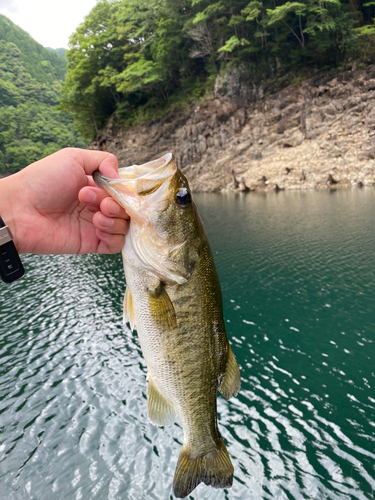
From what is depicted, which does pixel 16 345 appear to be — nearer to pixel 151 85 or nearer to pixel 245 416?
pixel 245 416

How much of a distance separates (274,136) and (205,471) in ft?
148

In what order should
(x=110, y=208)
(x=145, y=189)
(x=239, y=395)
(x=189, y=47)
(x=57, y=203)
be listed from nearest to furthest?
(x=145, y=189), (x=110, y=208), (x=57, y=203), (x=239, y=395), (x=189, y=47)

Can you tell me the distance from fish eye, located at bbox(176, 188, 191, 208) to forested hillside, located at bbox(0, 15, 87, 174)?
69661 mm

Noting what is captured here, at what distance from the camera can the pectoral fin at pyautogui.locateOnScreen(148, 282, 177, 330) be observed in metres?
2.50

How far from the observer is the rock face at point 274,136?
3859cm

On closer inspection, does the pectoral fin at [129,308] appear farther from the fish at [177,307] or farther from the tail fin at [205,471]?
the tail fin at [205,471]

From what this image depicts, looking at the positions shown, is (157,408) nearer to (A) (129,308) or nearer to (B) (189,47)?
(A) (129,308)

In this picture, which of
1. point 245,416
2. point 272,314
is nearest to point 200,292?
point 245,416

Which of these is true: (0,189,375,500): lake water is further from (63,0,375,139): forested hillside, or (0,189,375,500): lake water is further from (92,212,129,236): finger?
(63,0,375,139): forested hillside

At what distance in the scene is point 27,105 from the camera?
311 feet

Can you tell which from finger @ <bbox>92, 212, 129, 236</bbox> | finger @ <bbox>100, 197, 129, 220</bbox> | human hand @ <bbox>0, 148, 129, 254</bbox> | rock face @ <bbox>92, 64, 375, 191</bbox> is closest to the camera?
finger @ <bbox>100, 197, 129, 220</bbox>

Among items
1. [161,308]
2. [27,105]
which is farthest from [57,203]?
[27,105]

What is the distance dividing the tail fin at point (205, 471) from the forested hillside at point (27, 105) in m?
70.2

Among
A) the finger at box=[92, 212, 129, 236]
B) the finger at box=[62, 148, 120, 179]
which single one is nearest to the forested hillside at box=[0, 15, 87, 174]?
the finger at box=[62, 148, 120, 179]
